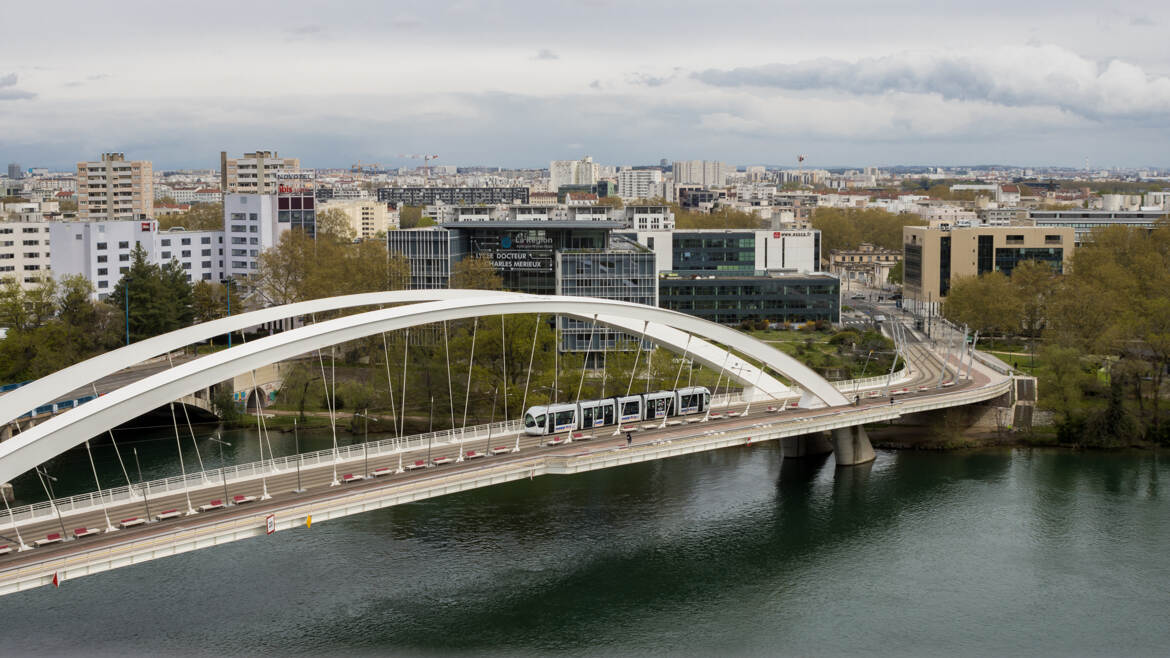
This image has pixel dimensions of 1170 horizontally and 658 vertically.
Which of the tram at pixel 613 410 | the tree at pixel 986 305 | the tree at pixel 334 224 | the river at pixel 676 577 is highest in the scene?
the tree at pixel 334 224

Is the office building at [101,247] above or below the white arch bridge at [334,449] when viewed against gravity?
above

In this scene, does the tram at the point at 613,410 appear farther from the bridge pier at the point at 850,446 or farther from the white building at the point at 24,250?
the white building at the point at 24,250

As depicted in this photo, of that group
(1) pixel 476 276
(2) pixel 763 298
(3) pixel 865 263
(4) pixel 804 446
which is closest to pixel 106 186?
(1) pixel 476 276

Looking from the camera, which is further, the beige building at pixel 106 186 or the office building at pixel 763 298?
the beige building at pixel 106 186

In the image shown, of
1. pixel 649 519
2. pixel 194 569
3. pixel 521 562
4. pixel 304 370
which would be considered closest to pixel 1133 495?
pixel 649 519

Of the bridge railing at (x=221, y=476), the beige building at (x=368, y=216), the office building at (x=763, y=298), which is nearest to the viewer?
the bridge railing at (x=221, y=476)

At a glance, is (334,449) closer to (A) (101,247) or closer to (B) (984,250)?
(A) (101,247)

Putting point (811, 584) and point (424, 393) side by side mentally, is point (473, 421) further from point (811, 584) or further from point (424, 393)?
point (811, 584)

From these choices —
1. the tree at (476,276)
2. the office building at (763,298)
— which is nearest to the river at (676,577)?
the tree at (476,276)
